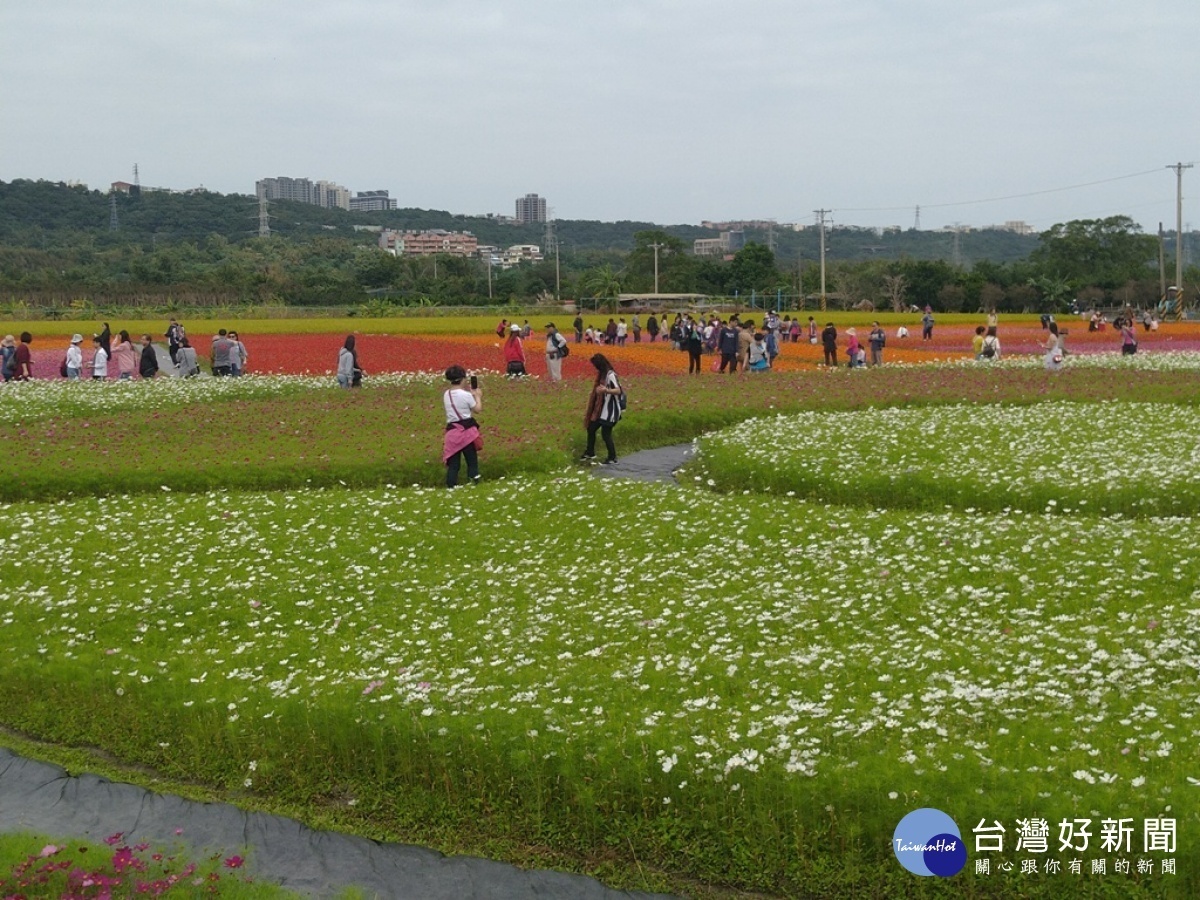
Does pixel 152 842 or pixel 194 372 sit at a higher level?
pixel 194 372

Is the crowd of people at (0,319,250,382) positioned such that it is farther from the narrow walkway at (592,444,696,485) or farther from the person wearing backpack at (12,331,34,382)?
the narrow walkway at (592,444,696,485)

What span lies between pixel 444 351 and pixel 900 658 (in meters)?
50.5

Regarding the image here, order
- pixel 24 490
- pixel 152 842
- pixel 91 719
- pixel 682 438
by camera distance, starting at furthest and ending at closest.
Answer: pixel 682 438, pixel 24 490, pixel 91 719, pixel 152 842

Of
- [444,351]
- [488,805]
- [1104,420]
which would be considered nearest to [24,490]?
[488,805]

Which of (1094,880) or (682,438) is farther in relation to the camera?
(682,438)

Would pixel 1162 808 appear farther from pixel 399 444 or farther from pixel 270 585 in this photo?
pixel 399 444

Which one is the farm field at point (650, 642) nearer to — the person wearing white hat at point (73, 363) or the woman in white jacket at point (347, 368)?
the woman in white jacket at point (347, 368)

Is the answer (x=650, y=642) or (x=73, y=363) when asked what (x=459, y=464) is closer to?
(x=650, y=642)

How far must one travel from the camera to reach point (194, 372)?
44.8 m

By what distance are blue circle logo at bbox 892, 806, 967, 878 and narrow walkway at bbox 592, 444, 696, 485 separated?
14801 millimetres

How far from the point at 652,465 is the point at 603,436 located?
1.63m

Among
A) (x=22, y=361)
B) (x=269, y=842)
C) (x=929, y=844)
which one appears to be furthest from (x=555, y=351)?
(x=929, y=844)

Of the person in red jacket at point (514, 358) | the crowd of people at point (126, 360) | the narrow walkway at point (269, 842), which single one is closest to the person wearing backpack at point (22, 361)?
the crowd of people at point (126, 360)

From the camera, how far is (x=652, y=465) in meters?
27.9
